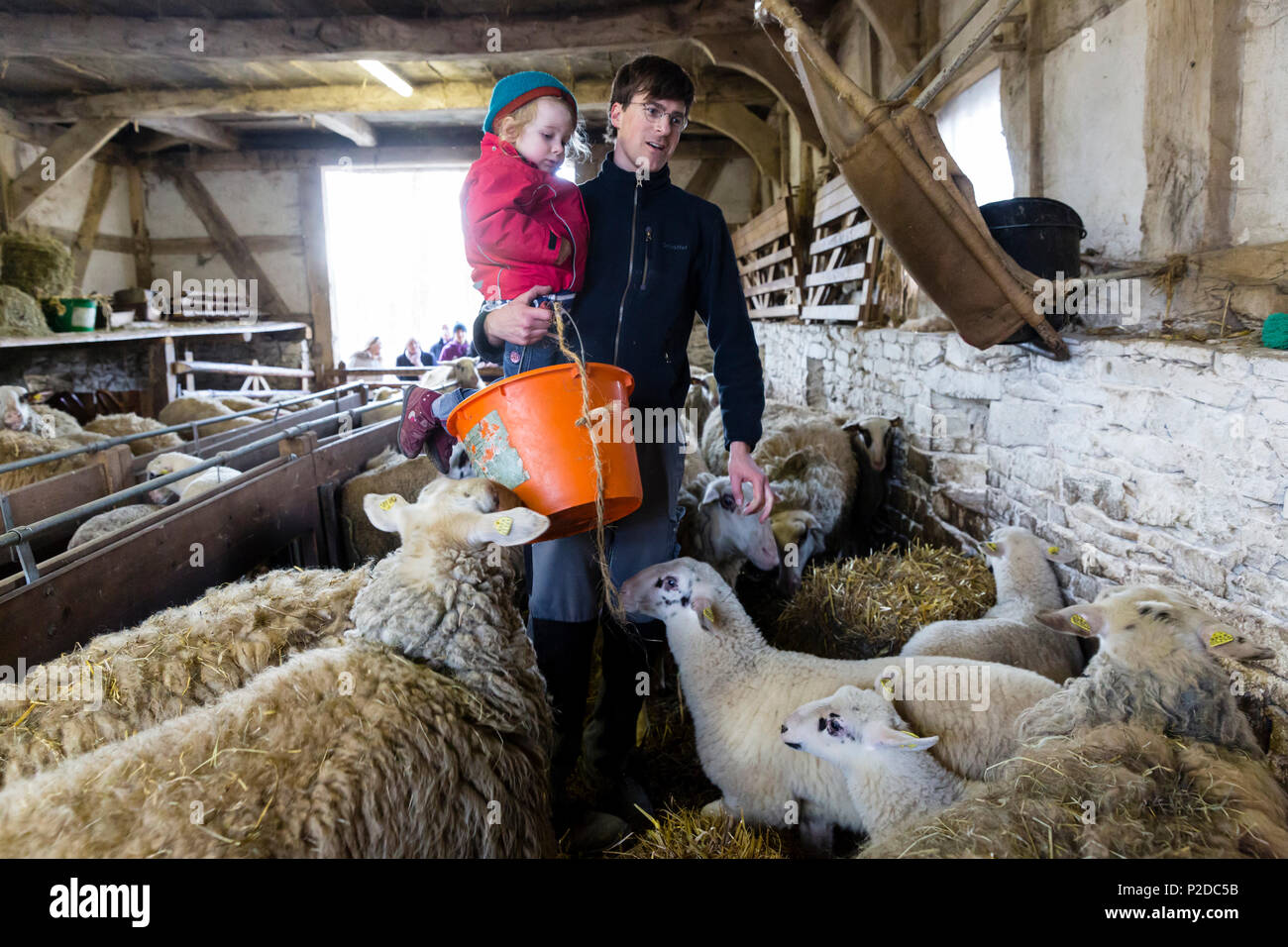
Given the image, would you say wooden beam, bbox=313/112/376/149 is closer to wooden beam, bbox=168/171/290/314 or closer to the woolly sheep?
wooden beam, bbox=168/171/290/314

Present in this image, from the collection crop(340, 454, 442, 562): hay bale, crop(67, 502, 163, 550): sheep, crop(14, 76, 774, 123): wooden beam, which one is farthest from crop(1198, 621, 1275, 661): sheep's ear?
crop(14, 76, 774, 123): wooden beam

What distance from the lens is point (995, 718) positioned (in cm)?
233

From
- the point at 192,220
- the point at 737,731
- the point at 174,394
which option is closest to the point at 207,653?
the point at 737,731

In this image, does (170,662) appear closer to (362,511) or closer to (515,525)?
(515,525)

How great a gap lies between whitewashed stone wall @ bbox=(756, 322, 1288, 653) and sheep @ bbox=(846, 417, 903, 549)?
120 millimetres

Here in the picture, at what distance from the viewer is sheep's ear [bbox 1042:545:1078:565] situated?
132 inches

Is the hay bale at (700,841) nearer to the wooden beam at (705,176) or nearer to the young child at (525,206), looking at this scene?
the young child at (525,206)

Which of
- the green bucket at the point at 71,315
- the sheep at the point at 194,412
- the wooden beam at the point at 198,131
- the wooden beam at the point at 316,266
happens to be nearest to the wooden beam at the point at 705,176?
the wooden beam at the point at 316,266

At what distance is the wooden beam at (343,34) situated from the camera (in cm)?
714

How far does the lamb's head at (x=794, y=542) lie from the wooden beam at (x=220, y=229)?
12852mm

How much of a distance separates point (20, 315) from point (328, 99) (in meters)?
4.75

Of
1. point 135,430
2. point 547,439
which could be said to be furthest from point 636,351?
point 135,430

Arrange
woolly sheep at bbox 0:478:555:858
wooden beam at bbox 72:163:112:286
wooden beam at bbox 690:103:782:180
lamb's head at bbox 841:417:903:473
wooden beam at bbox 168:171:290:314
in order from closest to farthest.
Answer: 1. woolly sheep at bbox 0:478:555:858
2. lamb's head at bbox 841:417:903:473
3. wooden beam at bbox 690:103:782:180
4. wooden beam at bbox 72:163:112:286
5. wooden beam at bbox 168:171:290:314

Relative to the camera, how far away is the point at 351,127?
11.9 m
